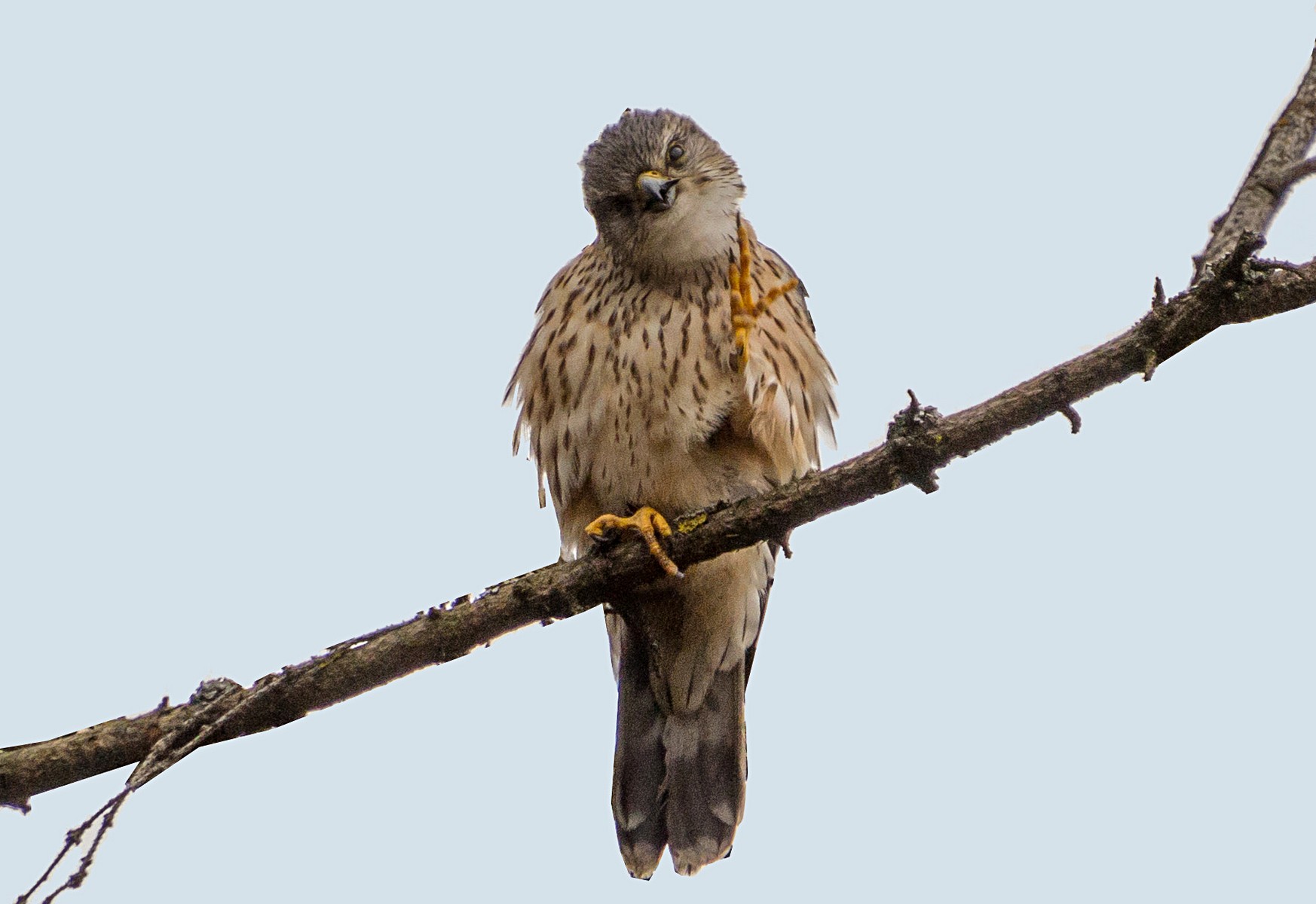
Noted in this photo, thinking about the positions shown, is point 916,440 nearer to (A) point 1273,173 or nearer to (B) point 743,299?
(B) point 743,299

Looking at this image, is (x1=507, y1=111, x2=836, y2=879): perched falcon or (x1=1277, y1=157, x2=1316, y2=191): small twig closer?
(x1=1277, y1=157, x2=1316, y2=191): small twig

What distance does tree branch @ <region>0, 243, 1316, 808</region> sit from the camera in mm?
2918

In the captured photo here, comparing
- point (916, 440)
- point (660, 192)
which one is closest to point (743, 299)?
point (660, 192)

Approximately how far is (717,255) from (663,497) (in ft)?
2.77

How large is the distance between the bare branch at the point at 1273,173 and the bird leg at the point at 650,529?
1610 millimetres

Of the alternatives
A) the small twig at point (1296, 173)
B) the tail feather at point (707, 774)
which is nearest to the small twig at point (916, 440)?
the small twig at point (1296, 173)

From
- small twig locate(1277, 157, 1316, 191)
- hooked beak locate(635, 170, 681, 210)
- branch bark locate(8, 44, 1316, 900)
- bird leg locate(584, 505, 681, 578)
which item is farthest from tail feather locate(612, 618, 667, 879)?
small twig locate(1277, 157, 1316, 191)

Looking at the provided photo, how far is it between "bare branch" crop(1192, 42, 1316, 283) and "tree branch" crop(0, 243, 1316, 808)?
0.70 metres

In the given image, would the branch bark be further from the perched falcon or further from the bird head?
the bird head

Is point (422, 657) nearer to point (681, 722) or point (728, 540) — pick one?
point (728, 540)

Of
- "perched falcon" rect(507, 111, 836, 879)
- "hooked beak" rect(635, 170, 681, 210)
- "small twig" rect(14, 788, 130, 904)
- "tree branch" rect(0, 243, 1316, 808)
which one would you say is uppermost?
"hooked beak" rect(635, 170, 681, 210)

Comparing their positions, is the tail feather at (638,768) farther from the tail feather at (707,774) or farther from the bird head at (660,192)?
the bird head at (660,192)

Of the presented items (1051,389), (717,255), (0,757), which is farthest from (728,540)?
(0,757)

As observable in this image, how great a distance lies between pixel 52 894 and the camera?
263cm
